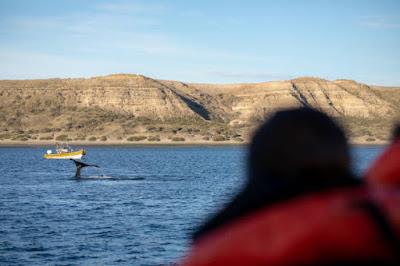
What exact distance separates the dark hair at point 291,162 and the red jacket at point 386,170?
141 millimetres

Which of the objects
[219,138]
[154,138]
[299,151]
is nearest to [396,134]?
[299,151]

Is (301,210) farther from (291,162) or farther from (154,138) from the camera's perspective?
(154,138)

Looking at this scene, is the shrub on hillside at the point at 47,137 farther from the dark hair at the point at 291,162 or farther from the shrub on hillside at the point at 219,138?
the dark hair at the point at 291,162

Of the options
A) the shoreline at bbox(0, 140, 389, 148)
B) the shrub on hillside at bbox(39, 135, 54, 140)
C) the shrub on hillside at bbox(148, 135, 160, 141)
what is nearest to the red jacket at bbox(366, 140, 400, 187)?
the shoreline at bbox(0, 140, 389, 148)

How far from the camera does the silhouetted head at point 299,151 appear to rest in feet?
6.63

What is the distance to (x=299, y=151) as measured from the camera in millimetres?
2043

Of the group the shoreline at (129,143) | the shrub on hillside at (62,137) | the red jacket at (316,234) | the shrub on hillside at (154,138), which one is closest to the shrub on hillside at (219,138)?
the shoreline at (129,143)

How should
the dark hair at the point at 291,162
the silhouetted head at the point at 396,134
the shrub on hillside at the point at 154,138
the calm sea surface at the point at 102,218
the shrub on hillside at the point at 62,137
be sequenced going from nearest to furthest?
the dark hair at the point at 291,162 < the silhouetted head at the point at 396,134 < the calm sea surface at the point at 102,218 < the shrub on hillside at the point at 62,137 < the shrub on hillside at the point at 154,138

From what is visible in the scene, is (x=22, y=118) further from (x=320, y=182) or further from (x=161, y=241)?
(x=320, y=182)

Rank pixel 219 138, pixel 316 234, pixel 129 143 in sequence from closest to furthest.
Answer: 1. pixel 316 234
2. pixel 219 138
3. pixel 129 143

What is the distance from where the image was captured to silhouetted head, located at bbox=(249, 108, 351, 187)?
2.02 metres

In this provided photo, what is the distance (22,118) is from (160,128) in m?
34.0

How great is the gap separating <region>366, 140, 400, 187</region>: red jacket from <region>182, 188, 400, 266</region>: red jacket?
0.25 metres

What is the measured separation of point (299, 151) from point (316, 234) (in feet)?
1.09
